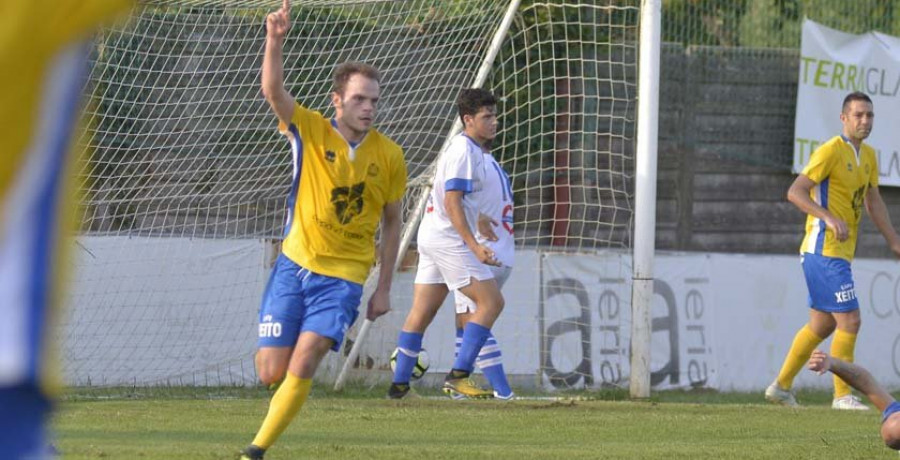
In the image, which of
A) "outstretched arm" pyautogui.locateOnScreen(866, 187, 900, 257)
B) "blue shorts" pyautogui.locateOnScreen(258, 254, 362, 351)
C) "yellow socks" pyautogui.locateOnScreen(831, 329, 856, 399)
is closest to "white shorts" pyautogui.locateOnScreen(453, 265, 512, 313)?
"yellow socks" pyautogui.locateOnScreen(831, 329, 856, 399)

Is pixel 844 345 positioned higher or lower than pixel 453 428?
higher

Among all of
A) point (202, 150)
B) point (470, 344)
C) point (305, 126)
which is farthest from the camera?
point (202, 150)

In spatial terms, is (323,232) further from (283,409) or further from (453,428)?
(453,428)

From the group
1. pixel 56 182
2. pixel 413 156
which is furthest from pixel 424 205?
pixel 56 182

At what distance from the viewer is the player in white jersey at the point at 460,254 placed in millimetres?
9875

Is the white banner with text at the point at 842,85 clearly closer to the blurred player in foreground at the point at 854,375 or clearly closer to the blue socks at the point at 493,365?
the blue socks at the point at 493,365

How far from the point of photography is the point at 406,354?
10.1 metres

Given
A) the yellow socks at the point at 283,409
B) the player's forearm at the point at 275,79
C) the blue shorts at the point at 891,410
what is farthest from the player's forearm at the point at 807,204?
the yellow socks at the point at 283,409

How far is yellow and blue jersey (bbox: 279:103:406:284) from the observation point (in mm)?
6480

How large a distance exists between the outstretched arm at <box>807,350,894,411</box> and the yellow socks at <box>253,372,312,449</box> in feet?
8.63

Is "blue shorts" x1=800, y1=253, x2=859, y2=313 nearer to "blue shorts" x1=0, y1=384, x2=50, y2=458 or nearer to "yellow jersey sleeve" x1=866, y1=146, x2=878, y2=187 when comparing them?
"yellow jersey sleeve" x1=866, y1=146, x2=878, y2=187

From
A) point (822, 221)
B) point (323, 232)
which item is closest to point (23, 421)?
point (323, 232)

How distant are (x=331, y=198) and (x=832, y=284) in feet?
16.5

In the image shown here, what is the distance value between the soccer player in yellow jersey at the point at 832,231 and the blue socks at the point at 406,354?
284 centimetres
